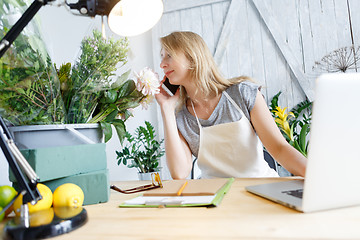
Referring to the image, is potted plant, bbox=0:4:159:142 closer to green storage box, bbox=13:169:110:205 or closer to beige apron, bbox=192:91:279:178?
green storage box, bbox=13:169:110:205

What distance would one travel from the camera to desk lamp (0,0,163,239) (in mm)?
514

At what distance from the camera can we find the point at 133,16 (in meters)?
0.76

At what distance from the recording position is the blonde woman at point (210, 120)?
4.90 ft

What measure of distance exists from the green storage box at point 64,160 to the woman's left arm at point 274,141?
781 mm

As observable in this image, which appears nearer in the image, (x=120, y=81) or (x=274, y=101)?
(x=120, y=81)

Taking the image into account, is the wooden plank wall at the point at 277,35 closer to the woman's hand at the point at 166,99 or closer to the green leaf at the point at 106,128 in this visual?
the woman's hand at the point at 166,99

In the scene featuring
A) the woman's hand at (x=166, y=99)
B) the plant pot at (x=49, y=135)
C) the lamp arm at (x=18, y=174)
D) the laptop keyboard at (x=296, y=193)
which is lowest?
the laptop keyboard at (x=296, y=193)

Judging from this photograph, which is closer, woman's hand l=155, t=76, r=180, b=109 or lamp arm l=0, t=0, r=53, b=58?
lamp arm l=0, t=0, r=53, b=58

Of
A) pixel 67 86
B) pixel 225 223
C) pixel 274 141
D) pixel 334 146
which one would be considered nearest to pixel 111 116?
pixel 67 86

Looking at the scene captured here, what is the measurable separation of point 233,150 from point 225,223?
40.1 inches

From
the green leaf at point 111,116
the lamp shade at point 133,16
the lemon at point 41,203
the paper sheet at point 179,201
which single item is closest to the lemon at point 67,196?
the lemon at point 41,203

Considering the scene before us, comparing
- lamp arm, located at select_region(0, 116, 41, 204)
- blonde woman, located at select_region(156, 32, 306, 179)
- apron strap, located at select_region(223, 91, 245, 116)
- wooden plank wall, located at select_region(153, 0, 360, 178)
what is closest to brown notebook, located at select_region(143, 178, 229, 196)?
lamp arm, located at select_region(0, 116, 41, 204)

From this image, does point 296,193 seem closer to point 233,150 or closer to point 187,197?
point 187,197

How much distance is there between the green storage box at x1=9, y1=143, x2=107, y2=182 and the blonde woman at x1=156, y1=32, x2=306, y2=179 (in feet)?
2.27
